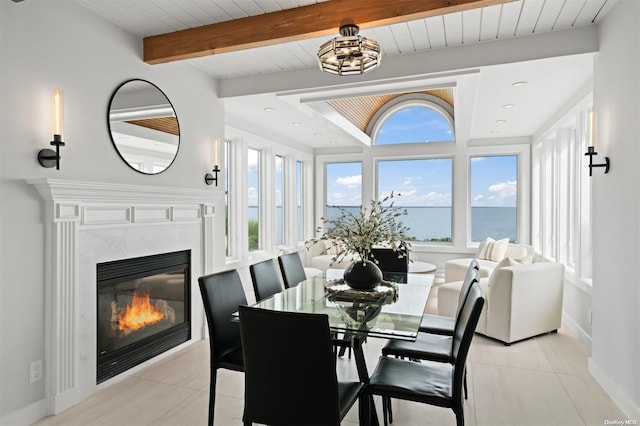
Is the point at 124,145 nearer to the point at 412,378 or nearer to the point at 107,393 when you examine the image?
the point at 107,393

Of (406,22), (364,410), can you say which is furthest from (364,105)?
(364,410)

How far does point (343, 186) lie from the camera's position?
26.2 feet

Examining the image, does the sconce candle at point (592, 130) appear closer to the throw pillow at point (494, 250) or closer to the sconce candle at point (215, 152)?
the sconce candle at point (215, 152)

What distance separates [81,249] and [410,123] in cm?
606

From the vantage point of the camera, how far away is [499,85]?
3.73 metres

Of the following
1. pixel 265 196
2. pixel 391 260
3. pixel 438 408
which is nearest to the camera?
pixel 438 408

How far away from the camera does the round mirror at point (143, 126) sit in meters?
2.96

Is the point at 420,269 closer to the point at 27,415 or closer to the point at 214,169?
the point at 214,169

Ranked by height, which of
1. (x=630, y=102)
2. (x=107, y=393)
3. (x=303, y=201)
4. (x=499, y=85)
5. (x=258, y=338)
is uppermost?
(x=499, y=85)

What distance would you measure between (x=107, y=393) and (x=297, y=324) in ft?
6.63

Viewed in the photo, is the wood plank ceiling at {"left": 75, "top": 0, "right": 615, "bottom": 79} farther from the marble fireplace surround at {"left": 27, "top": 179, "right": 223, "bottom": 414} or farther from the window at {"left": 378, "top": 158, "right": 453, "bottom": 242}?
the window at {"left": 378, "top": 158, "right": 453, "bottom": 242}

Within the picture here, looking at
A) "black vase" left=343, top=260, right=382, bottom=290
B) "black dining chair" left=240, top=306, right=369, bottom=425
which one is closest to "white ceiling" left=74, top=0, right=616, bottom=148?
"black vase" left=343, top=260, right=382, bottom=290

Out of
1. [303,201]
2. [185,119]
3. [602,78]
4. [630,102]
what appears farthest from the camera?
[303,201]

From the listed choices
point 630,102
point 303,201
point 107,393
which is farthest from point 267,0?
point 303,201
